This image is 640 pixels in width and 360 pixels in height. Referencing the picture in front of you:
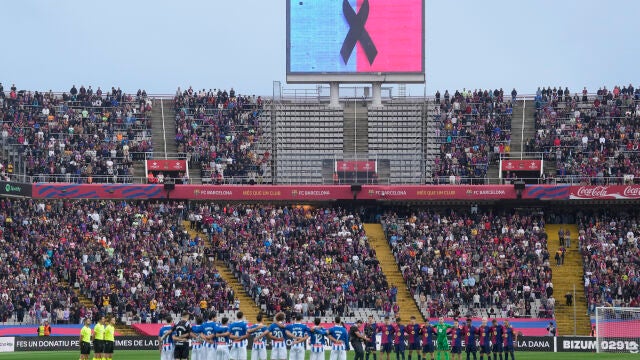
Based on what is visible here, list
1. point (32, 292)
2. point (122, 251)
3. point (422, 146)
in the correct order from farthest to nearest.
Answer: point (422, 146)
point (122, 251)
point (32, 292)

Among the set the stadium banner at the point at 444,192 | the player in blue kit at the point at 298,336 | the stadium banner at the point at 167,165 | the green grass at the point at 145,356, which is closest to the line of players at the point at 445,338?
the green grass at the point at 145,356

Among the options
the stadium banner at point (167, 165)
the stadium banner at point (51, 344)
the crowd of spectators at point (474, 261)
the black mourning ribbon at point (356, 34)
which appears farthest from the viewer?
the black mourning ribbon at point (356, 34)

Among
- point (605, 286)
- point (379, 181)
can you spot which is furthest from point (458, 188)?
point (605, 286)

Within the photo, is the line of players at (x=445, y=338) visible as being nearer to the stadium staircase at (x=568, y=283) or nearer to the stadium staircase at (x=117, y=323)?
the stadium staircase at (x=117, y=323)

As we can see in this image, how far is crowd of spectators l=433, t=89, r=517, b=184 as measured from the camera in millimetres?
72625

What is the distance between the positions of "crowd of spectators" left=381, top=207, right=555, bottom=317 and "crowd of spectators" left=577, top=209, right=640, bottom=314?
2.12 m

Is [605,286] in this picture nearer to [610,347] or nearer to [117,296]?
[610,347]

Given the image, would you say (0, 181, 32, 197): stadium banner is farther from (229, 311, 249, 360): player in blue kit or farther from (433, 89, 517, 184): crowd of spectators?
(229, 311, 249, 360): player in blue kit

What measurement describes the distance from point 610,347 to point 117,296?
73.8 ft

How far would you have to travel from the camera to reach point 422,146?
7525cm

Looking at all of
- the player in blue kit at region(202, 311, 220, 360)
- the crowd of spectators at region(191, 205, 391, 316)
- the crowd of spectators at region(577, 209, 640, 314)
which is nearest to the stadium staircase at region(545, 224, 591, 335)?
the crowd of spectators at region(577, 209, 640, 314)

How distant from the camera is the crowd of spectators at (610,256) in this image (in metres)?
62.2

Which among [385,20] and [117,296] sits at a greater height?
[385,20]

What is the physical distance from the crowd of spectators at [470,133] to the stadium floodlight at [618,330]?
18.1 metres
